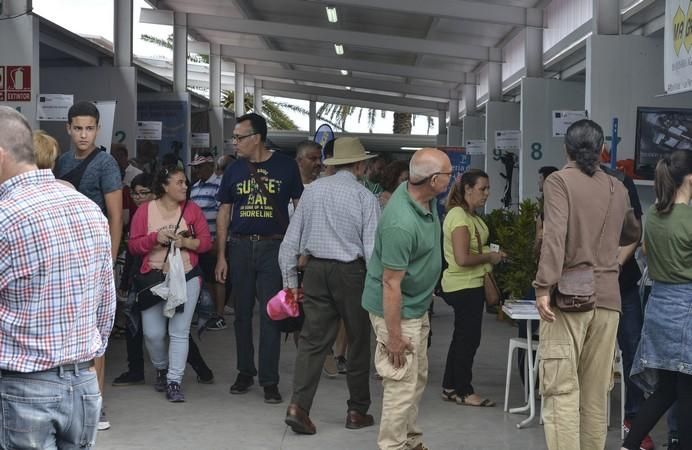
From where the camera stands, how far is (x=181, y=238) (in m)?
7.48

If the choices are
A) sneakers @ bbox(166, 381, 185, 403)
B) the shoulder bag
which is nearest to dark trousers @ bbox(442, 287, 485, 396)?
sneakers @ bbox(166, 381, 185, 403)

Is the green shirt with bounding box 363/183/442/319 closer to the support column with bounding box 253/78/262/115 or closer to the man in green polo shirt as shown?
the man in green polo shirt

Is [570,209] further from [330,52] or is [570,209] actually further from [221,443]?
[330,52]

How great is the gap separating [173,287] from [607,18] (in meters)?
6.32

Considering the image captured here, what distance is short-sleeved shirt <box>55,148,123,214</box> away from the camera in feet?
20.8

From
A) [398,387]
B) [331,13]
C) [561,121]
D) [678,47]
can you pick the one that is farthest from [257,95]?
[398,387]

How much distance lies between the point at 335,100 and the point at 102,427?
27728 millimetres

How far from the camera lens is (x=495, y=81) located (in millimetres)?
21766

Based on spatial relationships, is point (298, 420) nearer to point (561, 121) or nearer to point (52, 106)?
point (52, 106)

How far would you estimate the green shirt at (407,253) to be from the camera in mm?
5414

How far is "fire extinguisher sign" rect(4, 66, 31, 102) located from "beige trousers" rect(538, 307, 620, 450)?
771 cm

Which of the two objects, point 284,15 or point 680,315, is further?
point 284,15

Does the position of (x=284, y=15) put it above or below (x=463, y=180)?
above

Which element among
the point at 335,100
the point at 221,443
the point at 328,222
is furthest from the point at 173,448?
the point at 335,100
